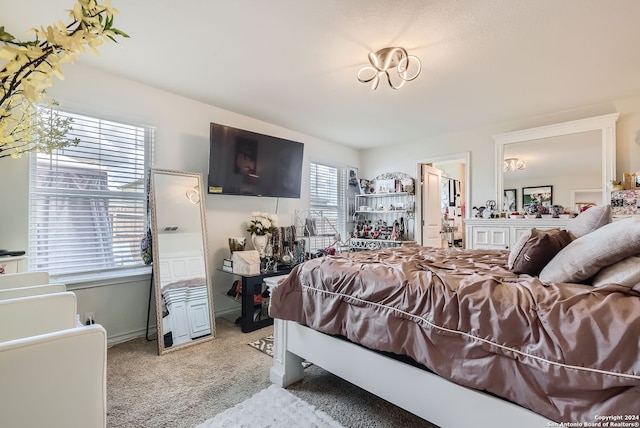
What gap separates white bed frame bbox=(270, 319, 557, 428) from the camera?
1.17 m

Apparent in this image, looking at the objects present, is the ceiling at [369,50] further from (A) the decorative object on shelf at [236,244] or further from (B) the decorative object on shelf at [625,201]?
(A) the decorative object on shelf at [236,244]

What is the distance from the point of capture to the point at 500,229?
3.85m

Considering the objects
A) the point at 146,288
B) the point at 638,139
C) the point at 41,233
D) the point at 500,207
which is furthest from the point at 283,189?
the point at 638,139

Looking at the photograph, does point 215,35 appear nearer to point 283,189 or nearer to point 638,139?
point 283,189

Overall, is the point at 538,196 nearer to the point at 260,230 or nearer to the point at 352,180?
the point at 352,180

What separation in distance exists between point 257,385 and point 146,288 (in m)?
1.69

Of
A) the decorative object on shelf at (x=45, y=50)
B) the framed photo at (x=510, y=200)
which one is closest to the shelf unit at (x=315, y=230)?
the framed photo at (x=510, y=200)

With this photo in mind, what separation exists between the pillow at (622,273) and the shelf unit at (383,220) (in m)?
3.56

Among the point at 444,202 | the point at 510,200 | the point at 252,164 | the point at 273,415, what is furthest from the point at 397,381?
the point at 444,202

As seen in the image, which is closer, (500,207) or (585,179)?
(585,179)

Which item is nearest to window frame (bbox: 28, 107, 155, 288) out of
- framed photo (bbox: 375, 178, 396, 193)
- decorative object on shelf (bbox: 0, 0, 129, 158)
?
decorative object on shelf (bbox: 0, 0, 129, 158)

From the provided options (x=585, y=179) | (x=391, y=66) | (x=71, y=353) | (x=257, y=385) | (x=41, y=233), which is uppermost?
(x=391, y=66)

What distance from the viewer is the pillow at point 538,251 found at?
4.91ft

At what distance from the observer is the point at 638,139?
3219 mm
